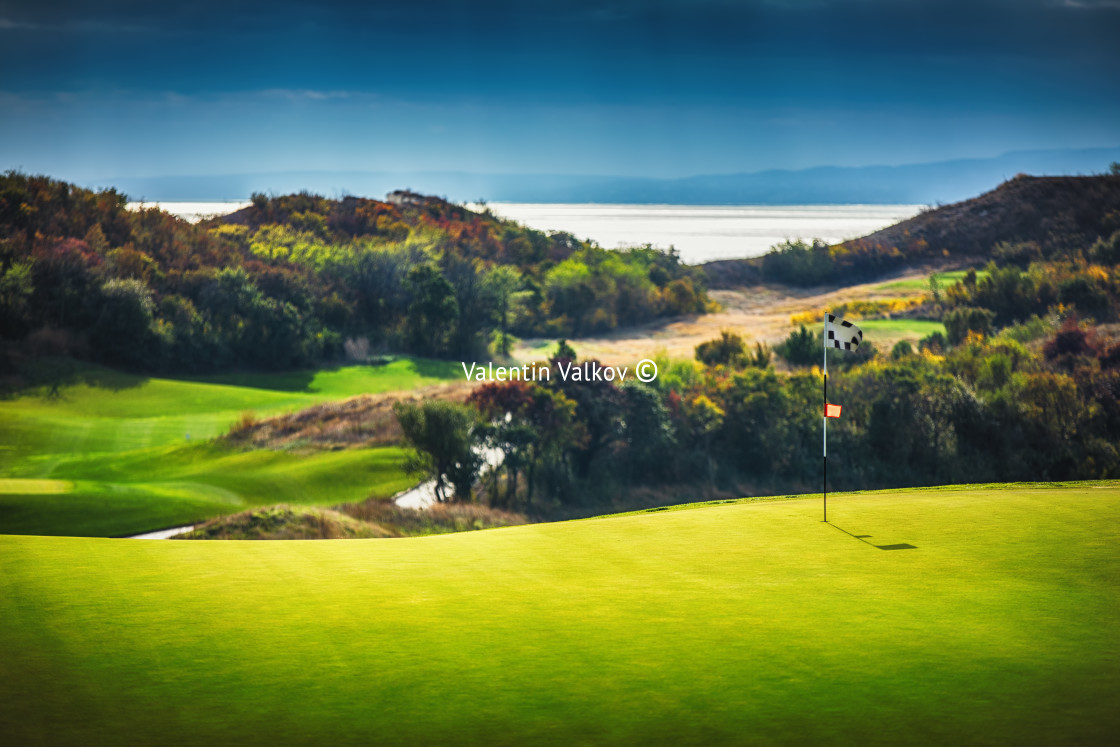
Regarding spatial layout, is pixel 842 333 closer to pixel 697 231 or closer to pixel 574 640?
pixel 574 640

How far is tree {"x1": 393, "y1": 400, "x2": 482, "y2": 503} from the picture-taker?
23422mm

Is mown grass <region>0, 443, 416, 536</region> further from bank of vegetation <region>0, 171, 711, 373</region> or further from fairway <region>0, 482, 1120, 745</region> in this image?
fairway <region>0, 482, 1120, 745</region>

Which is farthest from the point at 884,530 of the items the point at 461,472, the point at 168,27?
the point at 168,27

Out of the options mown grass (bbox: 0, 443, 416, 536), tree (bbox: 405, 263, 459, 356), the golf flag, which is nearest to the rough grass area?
mown grass (bbox: 0, 443, 416, 536)

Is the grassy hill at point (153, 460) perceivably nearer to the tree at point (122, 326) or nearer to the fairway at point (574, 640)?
the tree at point (122, 326)

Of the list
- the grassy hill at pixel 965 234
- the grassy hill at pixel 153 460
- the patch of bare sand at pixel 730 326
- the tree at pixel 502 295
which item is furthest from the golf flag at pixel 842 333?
the grassy hill at pixel 965 234

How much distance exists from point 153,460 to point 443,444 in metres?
8.15

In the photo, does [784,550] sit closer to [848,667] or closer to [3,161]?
[848,667]

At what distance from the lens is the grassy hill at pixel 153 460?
759 inches

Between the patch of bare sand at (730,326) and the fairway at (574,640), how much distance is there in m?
25.4

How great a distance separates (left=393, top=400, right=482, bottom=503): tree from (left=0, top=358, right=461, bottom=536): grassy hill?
96 cm

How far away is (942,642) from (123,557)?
260 inches

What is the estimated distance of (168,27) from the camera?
5256 centimetres

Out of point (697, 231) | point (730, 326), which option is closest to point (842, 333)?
point (730, 326)
